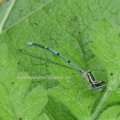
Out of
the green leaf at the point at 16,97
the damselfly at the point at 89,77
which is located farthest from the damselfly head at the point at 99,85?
the green leaf at the point at 16,97

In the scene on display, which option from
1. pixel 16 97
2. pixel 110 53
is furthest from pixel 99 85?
pixel 16 97

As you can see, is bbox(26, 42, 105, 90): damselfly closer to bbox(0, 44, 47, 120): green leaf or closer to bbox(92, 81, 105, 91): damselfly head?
bbox(92, 81, 105, 91): damselfly head

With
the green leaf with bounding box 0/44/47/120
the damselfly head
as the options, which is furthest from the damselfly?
the green leaf with bounding box 0/44/47/120

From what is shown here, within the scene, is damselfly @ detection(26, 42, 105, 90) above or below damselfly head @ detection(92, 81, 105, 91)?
above

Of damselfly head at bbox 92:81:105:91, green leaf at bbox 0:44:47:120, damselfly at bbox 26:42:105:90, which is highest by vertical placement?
green leaf at bbox 0:44:47:120

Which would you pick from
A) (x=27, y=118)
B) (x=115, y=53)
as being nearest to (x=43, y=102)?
(x=27, y=118)

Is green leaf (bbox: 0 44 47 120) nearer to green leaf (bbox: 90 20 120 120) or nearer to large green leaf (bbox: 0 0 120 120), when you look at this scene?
large green leaf (bbox: 0 0 120 120)

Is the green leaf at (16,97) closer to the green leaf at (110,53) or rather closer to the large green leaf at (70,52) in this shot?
the large green leaf at (70,52)

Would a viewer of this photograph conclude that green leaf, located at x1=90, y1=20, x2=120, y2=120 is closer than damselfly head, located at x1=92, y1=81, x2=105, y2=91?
Yes

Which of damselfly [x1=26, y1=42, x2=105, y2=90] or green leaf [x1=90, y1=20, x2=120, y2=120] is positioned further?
damselfly [x1=26, y1=42, x2=105, y2=90]

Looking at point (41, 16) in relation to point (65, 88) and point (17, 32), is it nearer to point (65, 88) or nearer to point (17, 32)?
point (17, 32)
